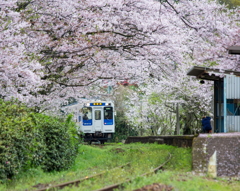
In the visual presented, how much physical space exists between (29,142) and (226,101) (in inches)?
319

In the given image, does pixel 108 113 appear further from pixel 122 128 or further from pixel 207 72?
pixel 207 72

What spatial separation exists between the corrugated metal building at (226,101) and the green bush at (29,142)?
5.48 metres

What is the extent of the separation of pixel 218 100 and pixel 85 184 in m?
8.88

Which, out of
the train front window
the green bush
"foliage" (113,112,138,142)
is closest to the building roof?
the green bush

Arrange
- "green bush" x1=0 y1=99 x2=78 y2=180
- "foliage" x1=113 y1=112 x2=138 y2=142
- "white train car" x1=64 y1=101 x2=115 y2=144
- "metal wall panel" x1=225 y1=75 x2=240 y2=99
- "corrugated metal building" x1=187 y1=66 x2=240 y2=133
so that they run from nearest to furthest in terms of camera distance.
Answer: "green bush" x1=0 y1=99 x2=78 y2=180
"corrugated metal building" x1=187 y1=66 x2=240 y2=133
"metal wall panel" x1=225 y1=75 x2=240 y2=99
"white train car" x1=64 y1=101 x2=115 y2=144
"foliage" x1=113 y1=112 x2=138 y2=142

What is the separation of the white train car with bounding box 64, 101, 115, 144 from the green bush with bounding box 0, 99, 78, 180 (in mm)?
15706

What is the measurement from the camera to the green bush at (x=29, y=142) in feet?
24.5

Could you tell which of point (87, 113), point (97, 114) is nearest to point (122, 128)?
point (97, 114)

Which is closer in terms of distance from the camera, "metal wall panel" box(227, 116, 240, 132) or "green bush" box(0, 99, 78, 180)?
"green bush" box(0, 99, 78, 180)

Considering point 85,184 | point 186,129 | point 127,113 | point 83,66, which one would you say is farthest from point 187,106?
point 85,184

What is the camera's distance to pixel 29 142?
819cm

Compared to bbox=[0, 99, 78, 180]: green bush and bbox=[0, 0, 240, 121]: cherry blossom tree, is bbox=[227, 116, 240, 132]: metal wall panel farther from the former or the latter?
→ bbox=[0, 99, 78, 180]: green bush

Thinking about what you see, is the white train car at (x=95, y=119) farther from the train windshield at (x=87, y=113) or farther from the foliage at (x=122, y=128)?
the foliage at (x=122, y=128)

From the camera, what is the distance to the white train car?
1053 inches
